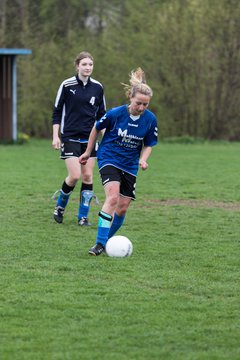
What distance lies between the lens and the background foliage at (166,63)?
27.8 metres

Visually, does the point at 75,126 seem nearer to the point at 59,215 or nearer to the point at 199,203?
the point at 59,215

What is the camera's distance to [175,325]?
16.6ft

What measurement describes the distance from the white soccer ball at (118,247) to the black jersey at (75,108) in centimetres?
250

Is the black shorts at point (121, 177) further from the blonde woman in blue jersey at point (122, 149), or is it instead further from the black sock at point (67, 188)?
the black sock at point (67, 188)

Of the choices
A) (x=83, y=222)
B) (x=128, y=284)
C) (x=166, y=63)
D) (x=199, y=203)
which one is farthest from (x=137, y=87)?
(x=166, y=63)

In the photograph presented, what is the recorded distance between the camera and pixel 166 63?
93.0 feet

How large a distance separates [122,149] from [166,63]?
69.5 ft

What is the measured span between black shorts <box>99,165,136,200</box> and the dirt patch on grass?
370cm

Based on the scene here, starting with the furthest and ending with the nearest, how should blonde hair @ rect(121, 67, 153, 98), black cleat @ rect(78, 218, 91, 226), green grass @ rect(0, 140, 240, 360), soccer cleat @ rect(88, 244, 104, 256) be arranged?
black cleat @ rect(78, 218, 91, 226), soccer cleat @ rect(88, 244, 104, 256), blonde hair @ rect(121, 67, 153, 98), green grass @ rect(0, 140, 240, 360)

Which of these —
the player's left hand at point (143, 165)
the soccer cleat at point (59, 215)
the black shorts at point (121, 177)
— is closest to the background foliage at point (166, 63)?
the soccer cleat at point (59, 215)

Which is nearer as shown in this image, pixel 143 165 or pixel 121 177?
pixel 143 165

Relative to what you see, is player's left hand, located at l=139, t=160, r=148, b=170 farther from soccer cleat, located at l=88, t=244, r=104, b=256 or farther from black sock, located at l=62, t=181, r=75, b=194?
black sock, located at l=62, t=181, r=75, b=194

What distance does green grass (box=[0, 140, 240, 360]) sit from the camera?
468 cm

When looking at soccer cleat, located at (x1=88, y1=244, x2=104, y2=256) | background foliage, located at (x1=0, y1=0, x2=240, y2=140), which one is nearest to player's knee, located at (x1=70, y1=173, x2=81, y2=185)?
soccer cleat, located at (x1=88, y1=244, x2=104, y2=256)
